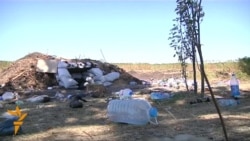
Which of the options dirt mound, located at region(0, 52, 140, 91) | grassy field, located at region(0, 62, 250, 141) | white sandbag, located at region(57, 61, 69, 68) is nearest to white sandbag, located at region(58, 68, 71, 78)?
white sandbag, located at region(57, 61, 69, 68)

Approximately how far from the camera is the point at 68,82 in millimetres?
13578

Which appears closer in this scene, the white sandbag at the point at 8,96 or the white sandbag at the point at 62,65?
the white sandbag at the point at 8,96

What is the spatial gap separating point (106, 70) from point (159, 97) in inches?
298

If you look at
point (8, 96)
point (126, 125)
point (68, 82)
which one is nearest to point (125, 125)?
point (126, 125)

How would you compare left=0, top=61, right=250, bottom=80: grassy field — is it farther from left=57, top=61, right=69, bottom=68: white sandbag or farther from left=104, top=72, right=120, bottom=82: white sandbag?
left=57, top=61, right=69, bottom=68: white sandbag

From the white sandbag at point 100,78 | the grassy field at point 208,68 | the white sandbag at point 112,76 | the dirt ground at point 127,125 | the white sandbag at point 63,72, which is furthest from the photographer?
the grassy field at point 208,68

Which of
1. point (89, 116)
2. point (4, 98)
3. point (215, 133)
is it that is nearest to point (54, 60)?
point (4, 98)

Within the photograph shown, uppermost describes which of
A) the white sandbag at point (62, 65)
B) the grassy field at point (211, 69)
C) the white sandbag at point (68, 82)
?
the white sandbag at point (62, 65)

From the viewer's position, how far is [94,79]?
1427 cm

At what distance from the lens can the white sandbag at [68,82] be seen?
44.5 ft

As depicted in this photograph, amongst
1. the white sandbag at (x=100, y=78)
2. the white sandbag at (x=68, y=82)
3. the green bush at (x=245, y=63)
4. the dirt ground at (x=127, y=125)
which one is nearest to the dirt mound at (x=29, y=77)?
the white sandbag at (x=100, y=78)

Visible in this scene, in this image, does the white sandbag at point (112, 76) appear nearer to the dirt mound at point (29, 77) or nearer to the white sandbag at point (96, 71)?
the dirt mound at point (29, 77)

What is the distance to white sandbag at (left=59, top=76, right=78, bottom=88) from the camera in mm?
13562

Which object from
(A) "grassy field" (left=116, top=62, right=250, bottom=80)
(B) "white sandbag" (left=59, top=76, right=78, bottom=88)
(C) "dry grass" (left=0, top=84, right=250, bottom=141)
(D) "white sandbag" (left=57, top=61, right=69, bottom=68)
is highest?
(D) "white sandbag" (left=57, top=61, right=69, bottom=68)
